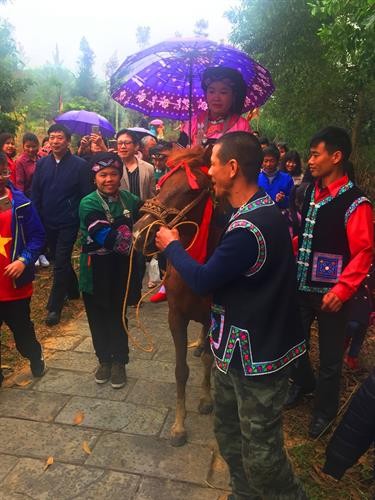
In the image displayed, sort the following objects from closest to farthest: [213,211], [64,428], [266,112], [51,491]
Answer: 1. [51,491]
2. [213,211]
3. [64,428]
4. [266,112]

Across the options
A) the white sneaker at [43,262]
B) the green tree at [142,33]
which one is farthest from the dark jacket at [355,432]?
the green tree at [142,33]

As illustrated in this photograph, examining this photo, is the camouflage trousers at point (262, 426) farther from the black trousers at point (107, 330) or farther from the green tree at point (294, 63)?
the green tree at point (294, 63)

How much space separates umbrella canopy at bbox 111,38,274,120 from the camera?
3.30 metres

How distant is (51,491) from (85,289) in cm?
160

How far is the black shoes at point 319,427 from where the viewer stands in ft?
10.7

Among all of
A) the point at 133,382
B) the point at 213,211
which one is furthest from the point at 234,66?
the point at 133,382

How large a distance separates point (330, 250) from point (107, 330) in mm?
2176

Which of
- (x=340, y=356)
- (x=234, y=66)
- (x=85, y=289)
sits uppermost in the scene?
(x=234, y=66)

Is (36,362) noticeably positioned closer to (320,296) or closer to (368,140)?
(320,296)

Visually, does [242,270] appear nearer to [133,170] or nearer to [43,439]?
[43,439]

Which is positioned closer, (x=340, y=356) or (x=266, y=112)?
(x=340, y=356)

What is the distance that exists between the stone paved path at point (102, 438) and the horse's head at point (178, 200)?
1.53 m

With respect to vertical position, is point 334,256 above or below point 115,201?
below

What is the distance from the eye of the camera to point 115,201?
12.2ft
